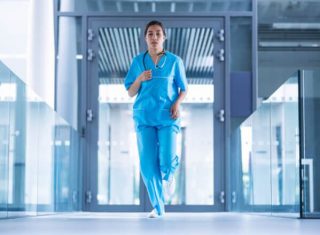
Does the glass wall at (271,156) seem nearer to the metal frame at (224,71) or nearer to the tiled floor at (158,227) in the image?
A: the metal frame at (224,71)

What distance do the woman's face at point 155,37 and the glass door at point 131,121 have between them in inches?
102

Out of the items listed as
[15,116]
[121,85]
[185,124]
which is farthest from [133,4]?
[15,116]

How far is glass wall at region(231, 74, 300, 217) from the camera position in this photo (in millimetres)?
4004

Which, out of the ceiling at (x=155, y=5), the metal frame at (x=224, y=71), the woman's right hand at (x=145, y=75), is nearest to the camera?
the woman's right hand at (x=145, y=75)

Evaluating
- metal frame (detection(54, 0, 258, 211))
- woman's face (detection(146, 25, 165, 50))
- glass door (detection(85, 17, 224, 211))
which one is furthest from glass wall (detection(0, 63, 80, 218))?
woman's face (detection(146, 25, 165, 50))

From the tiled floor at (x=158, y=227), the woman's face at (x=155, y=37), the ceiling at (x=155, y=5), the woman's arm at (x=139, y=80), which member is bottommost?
the tiled floor at (x=158, y=227)

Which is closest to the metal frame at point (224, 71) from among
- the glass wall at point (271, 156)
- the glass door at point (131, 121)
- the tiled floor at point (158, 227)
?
the glass door at point (131, 121)

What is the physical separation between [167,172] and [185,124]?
2.67 metres

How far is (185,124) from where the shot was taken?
6703 millimetres

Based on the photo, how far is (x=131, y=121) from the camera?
6707 mm

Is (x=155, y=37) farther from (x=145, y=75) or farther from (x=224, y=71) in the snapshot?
(x=224, y=71)

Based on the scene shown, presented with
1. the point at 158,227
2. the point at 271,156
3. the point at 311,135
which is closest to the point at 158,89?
the point at 311,135

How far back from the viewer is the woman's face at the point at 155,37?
4004 millimetres

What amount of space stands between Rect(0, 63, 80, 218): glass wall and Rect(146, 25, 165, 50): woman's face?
0.80 metres
